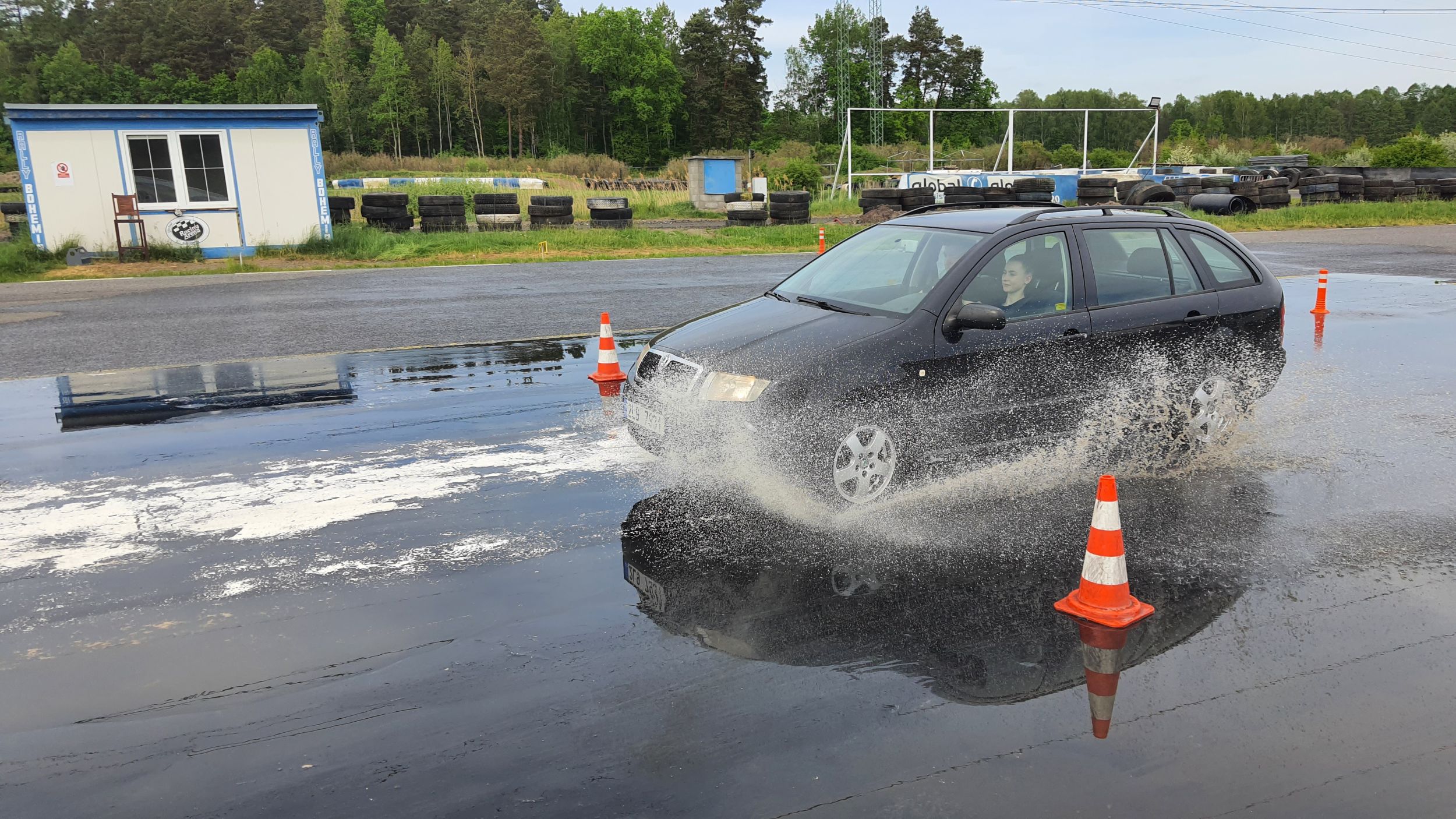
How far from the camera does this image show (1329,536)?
5488 mm

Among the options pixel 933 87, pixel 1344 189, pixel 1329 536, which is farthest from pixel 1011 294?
pixel 933 87

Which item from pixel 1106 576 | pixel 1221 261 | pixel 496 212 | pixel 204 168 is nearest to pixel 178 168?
pixel 204 168

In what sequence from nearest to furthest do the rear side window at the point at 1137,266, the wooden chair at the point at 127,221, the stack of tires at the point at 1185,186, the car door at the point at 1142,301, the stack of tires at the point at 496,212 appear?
1. the car door at the point at 1142,301
2. the rear side window at the point at 1137,266
3. the wooden chair at the point at 127,221
4. the stack of tires at the point at 496,212
5. the stack of tires at the point at 1185,186

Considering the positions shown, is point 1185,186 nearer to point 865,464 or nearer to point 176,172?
point 176,172

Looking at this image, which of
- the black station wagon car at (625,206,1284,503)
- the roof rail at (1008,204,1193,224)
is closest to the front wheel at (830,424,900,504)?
the black station wagon car at (625,206,1284,503)

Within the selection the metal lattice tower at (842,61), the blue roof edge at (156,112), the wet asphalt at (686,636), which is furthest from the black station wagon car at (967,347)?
the metal lattice tower at (842,61)

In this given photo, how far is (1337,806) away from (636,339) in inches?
374

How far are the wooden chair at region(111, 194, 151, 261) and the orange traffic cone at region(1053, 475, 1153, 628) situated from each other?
2160cm

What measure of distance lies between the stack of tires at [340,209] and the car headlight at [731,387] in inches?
878

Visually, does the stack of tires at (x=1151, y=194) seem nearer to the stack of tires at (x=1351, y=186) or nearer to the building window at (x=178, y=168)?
the stack of tires at (x=1351, y=186)

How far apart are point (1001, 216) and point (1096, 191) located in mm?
26382

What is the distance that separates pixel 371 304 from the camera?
15.3m

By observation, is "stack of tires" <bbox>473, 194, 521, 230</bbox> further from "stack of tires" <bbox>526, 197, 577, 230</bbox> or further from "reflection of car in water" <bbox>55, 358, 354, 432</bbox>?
"reflection of car in water" <bbox>55, 358, 354, 432</bbox>

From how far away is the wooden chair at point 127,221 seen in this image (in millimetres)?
20734
